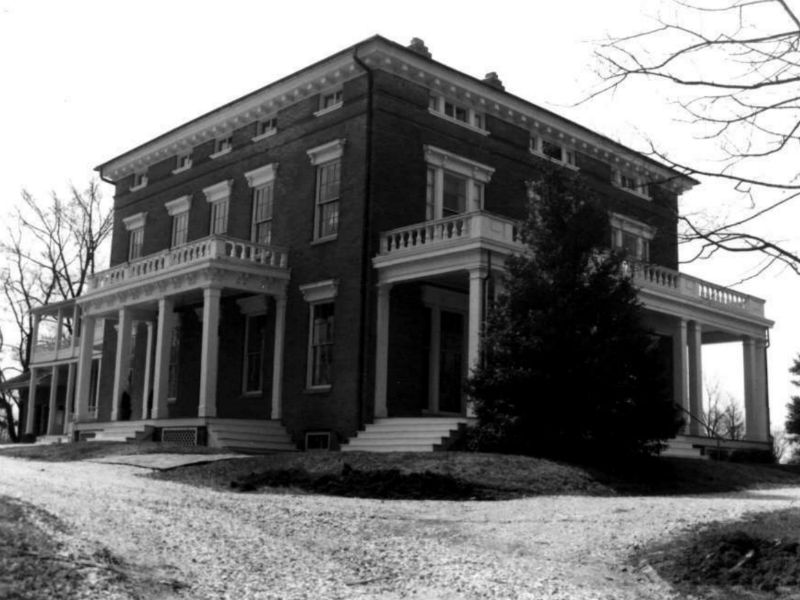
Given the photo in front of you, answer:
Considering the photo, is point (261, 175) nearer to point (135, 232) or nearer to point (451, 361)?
point (451, 361)

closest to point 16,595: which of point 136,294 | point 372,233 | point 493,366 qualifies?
point 493,366

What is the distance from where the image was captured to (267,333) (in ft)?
89.2

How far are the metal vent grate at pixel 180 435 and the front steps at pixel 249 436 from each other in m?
0.73

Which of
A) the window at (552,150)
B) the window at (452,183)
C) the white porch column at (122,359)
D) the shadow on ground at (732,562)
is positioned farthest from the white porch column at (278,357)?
the shadow on ground at (732,562)

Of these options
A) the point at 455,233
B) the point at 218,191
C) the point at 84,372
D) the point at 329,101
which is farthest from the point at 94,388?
the point at 455,233

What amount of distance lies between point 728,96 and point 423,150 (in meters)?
16.5

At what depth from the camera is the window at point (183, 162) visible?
105 ft

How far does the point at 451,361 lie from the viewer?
25688 mm

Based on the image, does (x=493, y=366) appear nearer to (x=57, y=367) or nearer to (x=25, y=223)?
(x=57, y=367)

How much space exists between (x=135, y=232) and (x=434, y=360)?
1501 centimetres

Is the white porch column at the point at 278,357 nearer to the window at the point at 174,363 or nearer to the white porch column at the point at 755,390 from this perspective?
the window at the point at 174,363

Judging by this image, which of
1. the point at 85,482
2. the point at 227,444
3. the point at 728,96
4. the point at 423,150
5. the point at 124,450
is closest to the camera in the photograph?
the point at 728,96

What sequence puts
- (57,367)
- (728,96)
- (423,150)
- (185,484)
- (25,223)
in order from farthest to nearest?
(25,223) < (57,367) < (423,150) < (185,484) < (728,96)

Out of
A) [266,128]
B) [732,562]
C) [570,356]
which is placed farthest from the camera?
[266,128]
